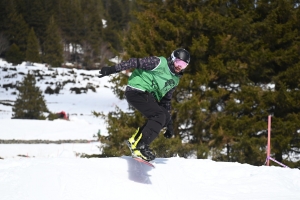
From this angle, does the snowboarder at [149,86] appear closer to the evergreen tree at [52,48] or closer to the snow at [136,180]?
the snow at [136,180]

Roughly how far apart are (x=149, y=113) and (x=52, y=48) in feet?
197

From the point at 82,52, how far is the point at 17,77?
29719 mm

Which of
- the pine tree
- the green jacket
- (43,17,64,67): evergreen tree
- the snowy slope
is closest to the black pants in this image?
the green jacket

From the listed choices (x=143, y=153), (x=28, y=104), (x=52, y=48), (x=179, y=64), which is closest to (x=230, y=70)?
(x=179, y=64)

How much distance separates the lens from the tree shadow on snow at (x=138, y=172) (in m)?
5.59

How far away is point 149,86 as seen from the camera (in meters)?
5.64

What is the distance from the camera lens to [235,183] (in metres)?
6.02

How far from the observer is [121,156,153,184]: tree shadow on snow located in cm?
559

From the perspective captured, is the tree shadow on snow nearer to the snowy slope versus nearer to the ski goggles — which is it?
the snowy slope

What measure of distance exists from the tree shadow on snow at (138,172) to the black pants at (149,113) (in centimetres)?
64

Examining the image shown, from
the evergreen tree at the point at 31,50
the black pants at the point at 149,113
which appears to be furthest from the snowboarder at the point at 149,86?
the evergreen tree at the point at 31,50

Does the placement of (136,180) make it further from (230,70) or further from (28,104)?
(28,104)

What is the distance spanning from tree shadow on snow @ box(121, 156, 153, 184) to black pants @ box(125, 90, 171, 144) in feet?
2.09

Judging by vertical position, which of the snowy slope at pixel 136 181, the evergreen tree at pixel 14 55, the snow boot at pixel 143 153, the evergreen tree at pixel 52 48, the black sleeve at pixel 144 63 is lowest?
the snowy slope at pixel 136 181
